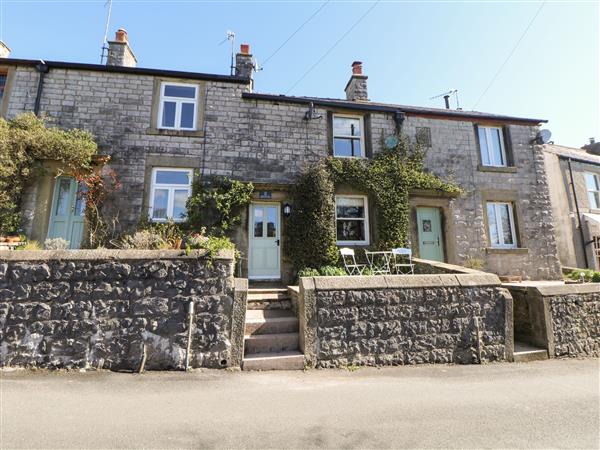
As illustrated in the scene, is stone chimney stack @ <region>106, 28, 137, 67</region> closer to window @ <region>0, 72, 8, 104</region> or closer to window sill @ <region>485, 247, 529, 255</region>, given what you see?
window @ <region>0, 72, 8, 104</region>

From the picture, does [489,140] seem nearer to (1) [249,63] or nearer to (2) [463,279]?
(2) [463,279]

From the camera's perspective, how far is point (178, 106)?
8883 millimetres

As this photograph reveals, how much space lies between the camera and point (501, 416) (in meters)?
3.36

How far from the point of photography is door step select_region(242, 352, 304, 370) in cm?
440

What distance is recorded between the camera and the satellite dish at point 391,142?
965cm

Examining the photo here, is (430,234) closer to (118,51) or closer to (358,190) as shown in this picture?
(358,190)

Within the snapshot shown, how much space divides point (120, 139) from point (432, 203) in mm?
9796

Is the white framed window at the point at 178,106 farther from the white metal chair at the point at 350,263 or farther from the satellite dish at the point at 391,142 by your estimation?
the satellite dish at the point at 391,142

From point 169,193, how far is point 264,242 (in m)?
3.09

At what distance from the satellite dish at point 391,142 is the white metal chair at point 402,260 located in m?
3.56

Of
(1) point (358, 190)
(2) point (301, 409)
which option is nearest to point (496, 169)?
(1) point (358, 190)

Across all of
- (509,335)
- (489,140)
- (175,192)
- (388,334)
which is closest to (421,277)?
(388,334)

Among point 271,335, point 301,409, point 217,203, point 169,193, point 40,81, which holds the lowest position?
point 301,409

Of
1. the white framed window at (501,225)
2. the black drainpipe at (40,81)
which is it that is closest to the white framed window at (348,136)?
the white framed window at (501,225)
